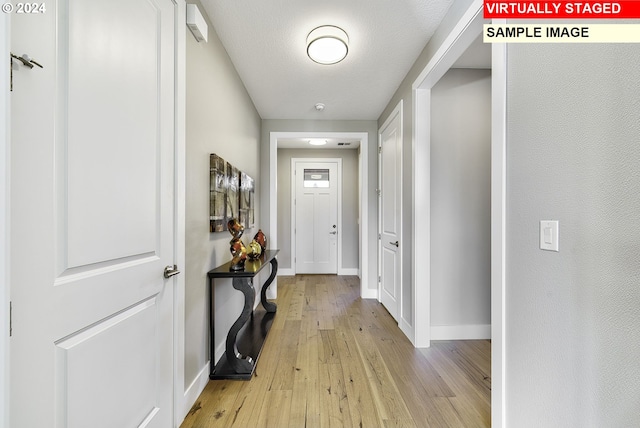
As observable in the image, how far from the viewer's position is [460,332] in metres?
2.58

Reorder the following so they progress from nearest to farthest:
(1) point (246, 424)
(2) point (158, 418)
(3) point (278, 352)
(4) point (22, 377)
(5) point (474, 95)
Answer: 1. (4) point (22, 377)
2. (2) point (158, 418)
3. (1) point (246, 424)
4. (3) point (278, 352)
5. (5) point (474, 95)

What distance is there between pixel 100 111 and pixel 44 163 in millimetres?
269

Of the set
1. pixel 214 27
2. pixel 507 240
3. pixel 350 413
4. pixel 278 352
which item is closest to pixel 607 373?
pixel 507 240

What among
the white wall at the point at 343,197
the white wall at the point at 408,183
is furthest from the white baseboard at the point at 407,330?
the white wall at the point at 343,197

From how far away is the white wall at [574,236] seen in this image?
2.65 ft

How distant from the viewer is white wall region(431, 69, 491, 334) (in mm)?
2562

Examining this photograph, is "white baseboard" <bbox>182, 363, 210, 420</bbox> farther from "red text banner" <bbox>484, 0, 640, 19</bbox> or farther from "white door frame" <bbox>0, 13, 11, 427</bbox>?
"red text banner" <bbox>484, 0, 640, 19</bbox>

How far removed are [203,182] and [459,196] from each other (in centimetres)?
217

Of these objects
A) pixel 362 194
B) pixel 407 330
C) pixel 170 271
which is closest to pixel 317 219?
pixel 362 194

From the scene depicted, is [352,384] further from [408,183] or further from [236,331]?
[408,183]

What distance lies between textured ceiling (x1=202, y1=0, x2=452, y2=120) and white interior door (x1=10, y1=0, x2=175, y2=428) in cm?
81

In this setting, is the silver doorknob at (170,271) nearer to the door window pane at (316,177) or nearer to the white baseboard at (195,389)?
the white baseboard at (195,389)

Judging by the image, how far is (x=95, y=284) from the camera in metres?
0.93

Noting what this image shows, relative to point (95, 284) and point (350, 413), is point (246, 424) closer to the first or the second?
point (350, 413)
